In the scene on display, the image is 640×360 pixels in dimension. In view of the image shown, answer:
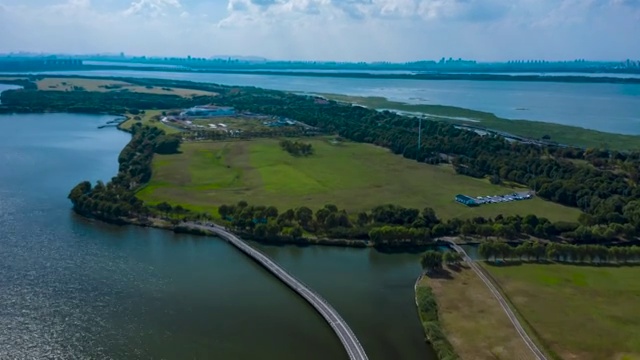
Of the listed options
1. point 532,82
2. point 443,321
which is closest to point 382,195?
point 443,321

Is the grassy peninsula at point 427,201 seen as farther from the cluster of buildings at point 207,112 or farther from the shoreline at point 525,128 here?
the cluster of buildings at point 207,112

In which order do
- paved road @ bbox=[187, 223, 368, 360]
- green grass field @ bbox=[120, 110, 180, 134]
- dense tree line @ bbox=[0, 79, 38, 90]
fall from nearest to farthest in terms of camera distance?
paved road @ bbox=[187, 223, 368, 360]
green grass field @ bbox=[120, 110, 180, 134]
dense tree line @ bbox=[0, 79, 38, 90]

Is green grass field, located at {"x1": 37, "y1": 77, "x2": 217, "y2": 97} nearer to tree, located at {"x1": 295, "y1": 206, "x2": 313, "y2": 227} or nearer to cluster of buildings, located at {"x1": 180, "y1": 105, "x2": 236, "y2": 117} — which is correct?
cluster of buildings, located at {"x1": 180, "y1": 105, "x2": 236, "y2": 117}

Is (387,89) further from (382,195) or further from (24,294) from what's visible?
(24,294)

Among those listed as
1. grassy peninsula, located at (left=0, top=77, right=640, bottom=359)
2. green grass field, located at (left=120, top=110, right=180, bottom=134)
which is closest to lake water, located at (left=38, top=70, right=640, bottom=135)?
grassy peninsula, located at (left=0, top=77, right=640, bottom=359)

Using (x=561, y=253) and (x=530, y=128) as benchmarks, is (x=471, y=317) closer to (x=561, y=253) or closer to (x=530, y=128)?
(x=561, y=253)

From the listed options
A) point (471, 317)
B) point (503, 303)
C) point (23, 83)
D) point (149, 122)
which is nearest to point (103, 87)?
point (23, 83)

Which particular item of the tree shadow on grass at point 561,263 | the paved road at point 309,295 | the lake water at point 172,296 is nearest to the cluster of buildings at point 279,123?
the lake water at point 172,296
